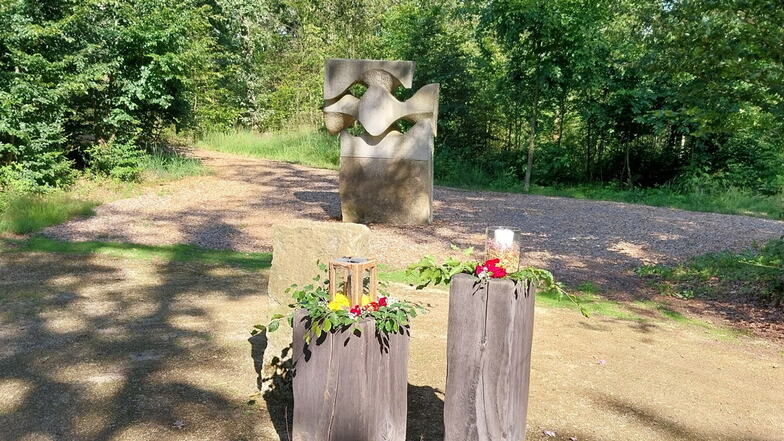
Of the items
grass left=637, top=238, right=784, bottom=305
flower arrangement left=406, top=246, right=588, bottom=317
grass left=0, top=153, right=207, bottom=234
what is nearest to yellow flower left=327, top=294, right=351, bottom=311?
flower arrangement left=406, top=246, right=588, bottom=317

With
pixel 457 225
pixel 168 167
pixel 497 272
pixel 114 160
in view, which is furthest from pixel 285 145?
pixel 497 272

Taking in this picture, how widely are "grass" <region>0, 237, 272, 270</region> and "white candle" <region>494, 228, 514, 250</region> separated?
4641mm

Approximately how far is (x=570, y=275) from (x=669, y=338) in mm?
1999

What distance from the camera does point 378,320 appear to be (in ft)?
8.81

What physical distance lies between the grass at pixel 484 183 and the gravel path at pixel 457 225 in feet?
3.80

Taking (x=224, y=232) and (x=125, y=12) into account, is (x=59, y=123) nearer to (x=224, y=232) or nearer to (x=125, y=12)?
(x=125, y=12)

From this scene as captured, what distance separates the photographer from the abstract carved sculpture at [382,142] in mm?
9070

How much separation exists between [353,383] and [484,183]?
12.5m

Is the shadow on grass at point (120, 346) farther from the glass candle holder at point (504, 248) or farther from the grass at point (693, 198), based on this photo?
the grass at point (693, 198)

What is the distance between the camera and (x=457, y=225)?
9.52m

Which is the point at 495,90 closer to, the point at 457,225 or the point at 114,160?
the point at 457,225

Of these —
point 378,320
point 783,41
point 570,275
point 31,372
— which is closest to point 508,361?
point 378,320

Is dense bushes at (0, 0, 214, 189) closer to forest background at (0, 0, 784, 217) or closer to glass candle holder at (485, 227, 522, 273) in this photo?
forest background at (0, 0, 784, 217)

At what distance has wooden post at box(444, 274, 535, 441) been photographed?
100 inches
